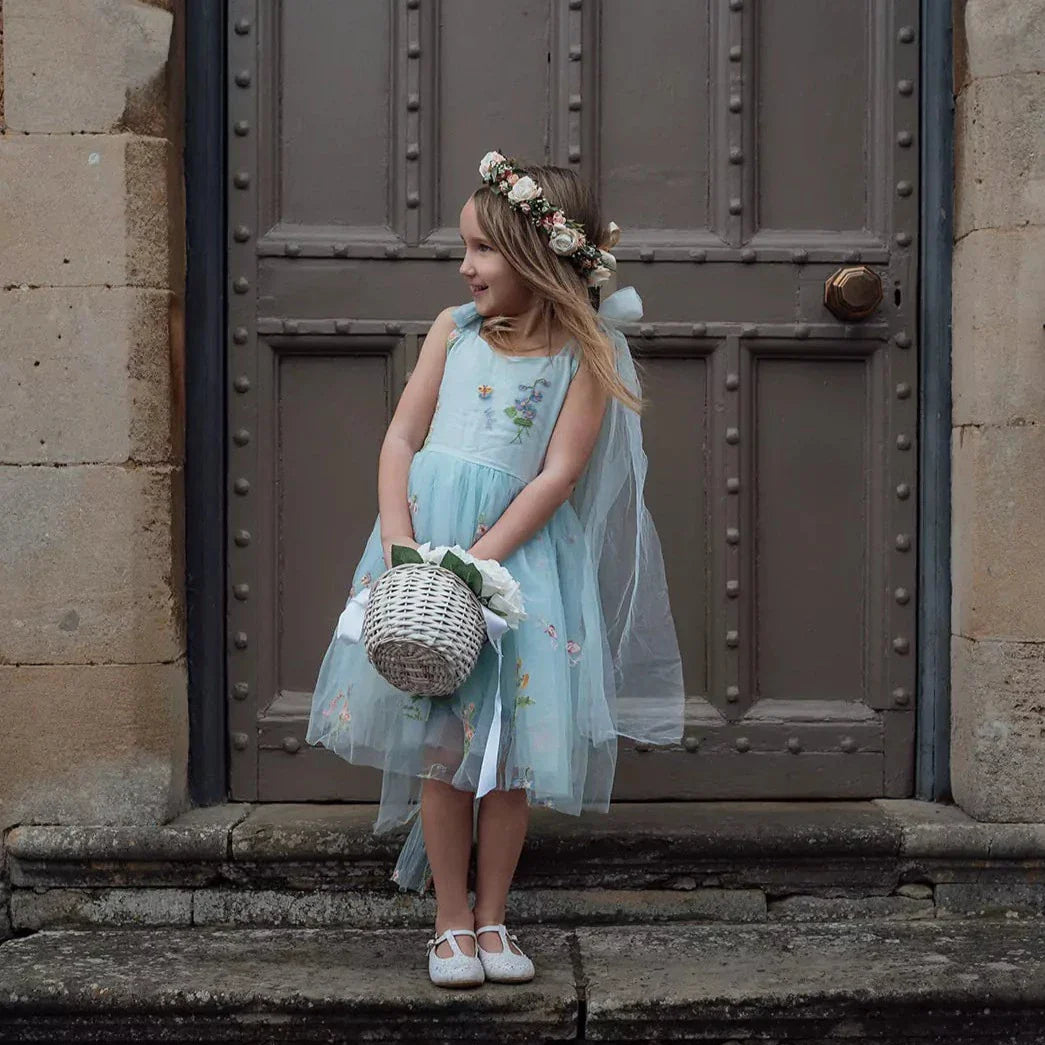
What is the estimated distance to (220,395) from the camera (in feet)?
11.2

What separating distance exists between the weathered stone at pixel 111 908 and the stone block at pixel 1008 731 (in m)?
1.79

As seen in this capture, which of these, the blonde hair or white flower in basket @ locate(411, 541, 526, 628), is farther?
the blonde hair

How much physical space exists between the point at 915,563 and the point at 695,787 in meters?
0.74

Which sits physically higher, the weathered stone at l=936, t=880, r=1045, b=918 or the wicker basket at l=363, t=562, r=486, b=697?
the wicker basket at l=363, t=562, r=486, b=697

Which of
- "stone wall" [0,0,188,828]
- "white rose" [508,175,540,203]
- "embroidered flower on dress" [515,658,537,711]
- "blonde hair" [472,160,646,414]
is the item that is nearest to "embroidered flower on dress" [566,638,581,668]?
"embroidered flower on dress" [515,658,537,711]

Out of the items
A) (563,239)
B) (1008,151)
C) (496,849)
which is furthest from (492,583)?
(1008,151)

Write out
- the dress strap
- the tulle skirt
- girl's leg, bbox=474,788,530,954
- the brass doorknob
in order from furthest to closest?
the brass doorknob < the dress strap < girl's leg, bbox=474,788,530,954 < the tulle skirt

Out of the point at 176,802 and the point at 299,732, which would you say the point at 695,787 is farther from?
the point at 176,802

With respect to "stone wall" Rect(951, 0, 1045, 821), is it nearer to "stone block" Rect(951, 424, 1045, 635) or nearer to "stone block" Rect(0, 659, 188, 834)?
"stone block" Rect(951, 424, 1045, 635)

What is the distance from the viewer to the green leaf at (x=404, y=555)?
2643 millimetres

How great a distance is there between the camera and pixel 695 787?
3475 mm

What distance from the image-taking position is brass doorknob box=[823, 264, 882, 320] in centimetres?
336

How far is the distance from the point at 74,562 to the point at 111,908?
30.4 inches

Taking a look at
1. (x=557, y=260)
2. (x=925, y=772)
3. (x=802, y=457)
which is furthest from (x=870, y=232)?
(x=925, y=772)
